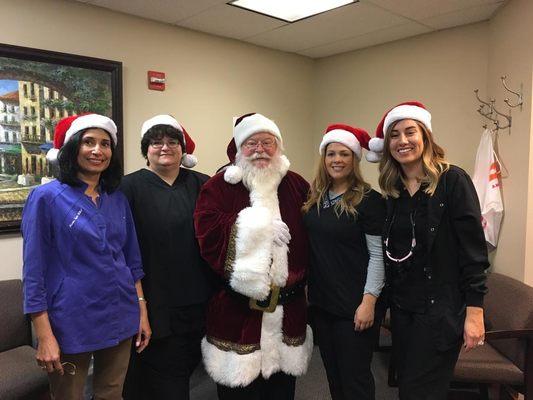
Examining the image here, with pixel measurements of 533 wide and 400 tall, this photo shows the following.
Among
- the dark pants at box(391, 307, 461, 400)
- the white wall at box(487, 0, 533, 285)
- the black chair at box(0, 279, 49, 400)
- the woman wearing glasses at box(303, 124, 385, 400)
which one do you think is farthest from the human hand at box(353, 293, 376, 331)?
the black chair at box(0, 279, 49, 400)

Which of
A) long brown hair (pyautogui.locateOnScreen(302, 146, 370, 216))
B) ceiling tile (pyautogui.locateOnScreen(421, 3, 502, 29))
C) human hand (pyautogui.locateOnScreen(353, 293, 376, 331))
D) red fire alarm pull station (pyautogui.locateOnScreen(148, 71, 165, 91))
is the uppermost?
ceiling tile (pyautogui.locateOnScreen(421, 3, 502, 29))

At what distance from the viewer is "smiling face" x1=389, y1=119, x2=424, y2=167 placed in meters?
1.58

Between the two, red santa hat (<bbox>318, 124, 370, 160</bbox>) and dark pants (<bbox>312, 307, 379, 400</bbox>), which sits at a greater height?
red santa hat (<bbox>318, 124, 370, 160</bbox>)

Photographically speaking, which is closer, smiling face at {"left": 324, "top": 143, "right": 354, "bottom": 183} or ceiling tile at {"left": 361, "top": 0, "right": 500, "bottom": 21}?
smiling face at {"left": 324, "top": 143, "right": 354, "bottom": 183}

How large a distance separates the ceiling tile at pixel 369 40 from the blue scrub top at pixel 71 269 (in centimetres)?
263

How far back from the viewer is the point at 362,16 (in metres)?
2.96

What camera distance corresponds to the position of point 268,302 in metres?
1.78

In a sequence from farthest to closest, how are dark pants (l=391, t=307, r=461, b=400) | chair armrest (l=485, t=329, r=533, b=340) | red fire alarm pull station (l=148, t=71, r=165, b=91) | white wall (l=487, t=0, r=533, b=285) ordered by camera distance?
red fire alarm pull station (l=148, t=71, r=165, b=91) → white wall (l=487, t=0, r=533, b=285) → chair armrest (l=485, t=329, r=533, b=340) → dark pants (l=391, t=307, r=461, b=400)

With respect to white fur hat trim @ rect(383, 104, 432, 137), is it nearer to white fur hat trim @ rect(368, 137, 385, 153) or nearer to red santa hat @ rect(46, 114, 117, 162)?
white fur hat trim @ rect(368, 137, 385, 153)

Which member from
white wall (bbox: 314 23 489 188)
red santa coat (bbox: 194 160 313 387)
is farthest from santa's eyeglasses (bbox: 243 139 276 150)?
white wall (bbox: 314 23 489 188)

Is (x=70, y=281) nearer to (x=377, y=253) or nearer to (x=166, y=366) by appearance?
(x=166, y=366)

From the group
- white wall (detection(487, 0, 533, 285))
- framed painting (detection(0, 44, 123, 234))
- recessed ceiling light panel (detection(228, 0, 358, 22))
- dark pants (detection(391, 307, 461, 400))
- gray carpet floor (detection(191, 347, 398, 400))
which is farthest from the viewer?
recessed ceiling light panel (detection(228, 0, 358, 22))

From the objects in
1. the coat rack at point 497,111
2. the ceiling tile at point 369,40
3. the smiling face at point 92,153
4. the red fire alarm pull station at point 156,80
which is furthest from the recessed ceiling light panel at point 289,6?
the smiling face at point 92,153

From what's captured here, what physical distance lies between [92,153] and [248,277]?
0.73m
